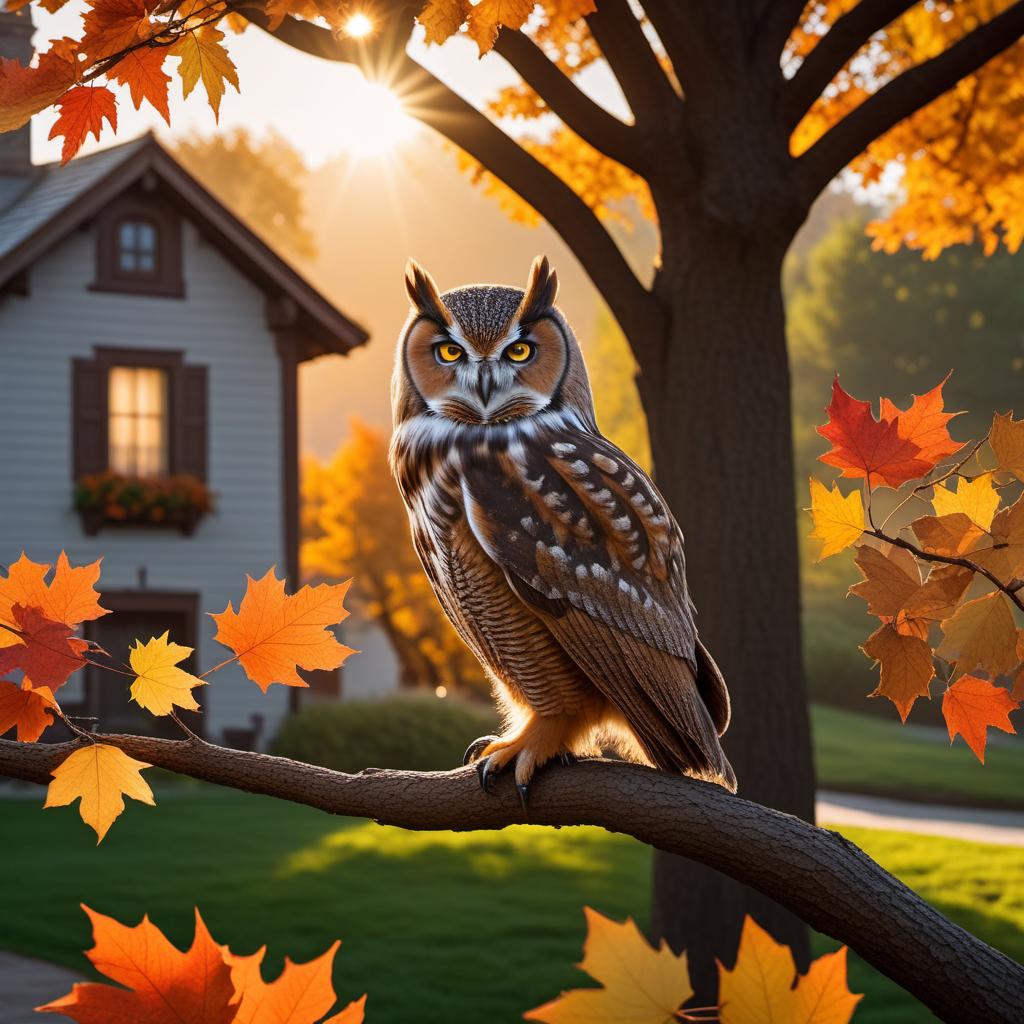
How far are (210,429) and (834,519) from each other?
54.3ft

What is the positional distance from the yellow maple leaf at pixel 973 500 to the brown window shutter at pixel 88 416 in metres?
16.3

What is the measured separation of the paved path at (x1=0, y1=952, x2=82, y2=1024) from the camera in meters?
6.78

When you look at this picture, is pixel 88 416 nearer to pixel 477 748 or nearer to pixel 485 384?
pixel 477 748

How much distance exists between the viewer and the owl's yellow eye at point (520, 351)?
2143 millimetres

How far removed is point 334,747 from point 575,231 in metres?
12.0

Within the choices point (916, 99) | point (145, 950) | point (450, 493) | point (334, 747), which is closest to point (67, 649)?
point (145, 950)

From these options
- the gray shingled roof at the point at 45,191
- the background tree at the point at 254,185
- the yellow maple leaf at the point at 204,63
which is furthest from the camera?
the background tree at the point at 254,185

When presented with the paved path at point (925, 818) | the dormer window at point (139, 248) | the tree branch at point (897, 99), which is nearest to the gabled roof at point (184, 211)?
the dormer window at point (139, 248)

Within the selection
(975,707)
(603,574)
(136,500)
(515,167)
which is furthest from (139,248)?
(975,707)

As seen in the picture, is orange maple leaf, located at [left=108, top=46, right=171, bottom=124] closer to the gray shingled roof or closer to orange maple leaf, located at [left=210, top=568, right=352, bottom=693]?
orange maple leaf, located at [left=210, top=568, right=352, bottom=693]

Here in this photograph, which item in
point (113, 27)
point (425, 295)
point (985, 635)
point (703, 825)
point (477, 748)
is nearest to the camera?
point (985, 635)

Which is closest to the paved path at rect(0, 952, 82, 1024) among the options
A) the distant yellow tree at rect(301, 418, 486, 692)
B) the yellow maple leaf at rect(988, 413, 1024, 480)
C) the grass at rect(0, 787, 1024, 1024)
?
the grass at rect(0, 787, 1024, 1024)

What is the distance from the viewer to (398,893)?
30.7ft

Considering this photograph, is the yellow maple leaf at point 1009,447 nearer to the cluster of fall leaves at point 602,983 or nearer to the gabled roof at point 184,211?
the cluster of fall leaves at point 602,983
